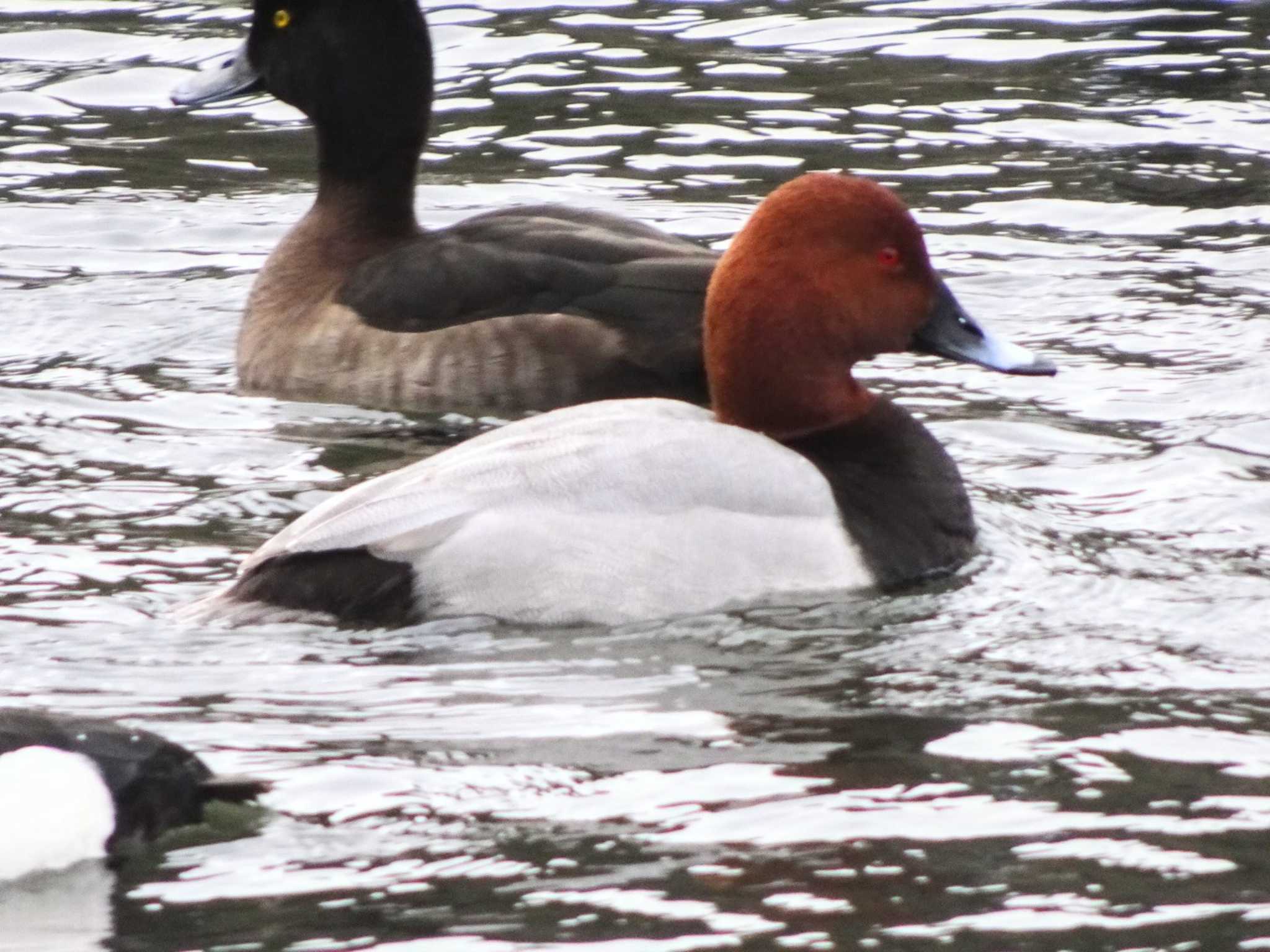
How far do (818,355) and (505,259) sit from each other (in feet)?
5.54

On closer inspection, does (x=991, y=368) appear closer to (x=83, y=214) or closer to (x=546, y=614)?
(x=546, y=614)

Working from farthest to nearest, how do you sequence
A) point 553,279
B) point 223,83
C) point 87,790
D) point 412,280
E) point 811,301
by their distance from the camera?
point 223,83, point 412,280, point 553,279, point 811,301, point 87,790

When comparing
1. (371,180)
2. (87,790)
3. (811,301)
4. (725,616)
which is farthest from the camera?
(371,180)

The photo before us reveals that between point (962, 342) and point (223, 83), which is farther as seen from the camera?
point (223, 83)

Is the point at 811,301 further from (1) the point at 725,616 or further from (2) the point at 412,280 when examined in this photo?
(2) the point at 412,280

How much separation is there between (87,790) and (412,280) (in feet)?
12.2

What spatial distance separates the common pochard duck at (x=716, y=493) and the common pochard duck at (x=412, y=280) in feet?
3.68

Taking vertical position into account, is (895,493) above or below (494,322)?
below

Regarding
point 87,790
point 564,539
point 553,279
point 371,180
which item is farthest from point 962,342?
point 87,790

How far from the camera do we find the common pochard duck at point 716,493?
563cm

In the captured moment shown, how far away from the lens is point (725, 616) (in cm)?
565

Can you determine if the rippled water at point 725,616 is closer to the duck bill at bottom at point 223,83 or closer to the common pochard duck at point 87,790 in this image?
the common pochard duck at point 87,790

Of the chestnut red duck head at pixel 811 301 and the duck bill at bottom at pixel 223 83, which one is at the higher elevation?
the duck bill at bottom at pixel 223 83

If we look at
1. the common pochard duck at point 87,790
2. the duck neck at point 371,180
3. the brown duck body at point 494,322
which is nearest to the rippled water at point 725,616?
the common pochard duck at point 87,790
